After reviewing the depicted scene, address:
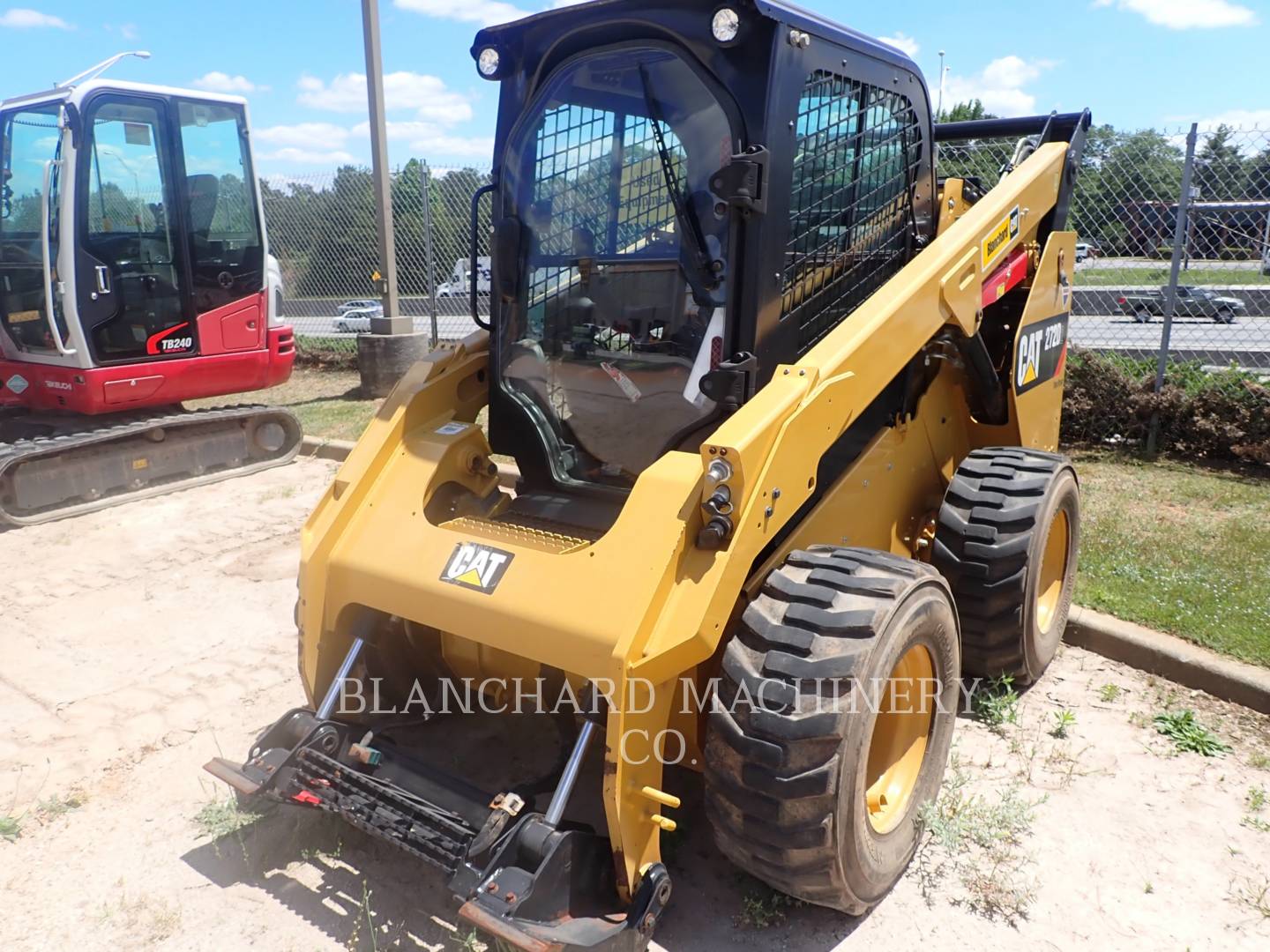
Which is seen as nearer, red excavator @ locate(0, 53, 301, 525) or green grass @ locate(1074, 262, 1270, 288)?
red excavator @ locate(0, 53, 301, 525)

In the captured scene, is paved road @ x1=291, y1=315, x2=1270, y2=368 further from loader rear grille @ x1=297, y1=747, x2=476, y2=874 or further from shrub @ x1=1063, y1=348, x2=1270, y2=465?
loader rear grille @ x1=297, y1=747, x2=476, y2=874

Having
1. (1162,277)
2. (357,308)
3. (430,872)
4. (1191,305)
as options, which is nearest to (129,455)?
(430,872)

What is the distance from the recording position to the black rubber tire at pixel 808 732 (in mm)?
2352

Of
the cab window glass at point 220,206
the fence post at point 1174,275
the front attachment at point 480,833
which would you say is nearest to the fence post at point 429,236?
the cab window glass at point 220,206

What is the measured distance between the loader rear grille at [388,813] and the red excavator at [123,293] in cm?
488

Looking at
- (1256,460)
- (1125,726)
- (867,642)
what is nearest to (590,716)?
(867,642)

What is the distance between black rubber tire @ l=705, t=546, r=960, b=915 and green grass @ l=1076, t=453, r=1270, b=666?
2274 millimetres

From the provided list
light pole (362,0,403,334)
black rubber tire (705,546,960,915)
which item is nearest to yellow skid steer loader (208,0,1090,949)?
black rubber tire (705,546,960,915)

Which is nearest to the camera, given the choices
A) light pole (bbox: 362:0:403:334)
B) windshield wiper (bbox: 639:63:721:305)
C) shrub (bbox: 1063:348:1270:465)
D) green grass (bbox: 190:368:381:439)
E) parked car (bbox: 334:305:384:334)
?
windshield wiper (bbox: 639:63:721:305)

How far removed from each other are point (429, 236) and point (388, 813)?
31.2 ft

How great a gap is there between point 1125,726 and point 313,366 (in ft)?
36.4

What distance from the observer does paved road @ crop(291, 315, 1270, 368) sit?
743cm

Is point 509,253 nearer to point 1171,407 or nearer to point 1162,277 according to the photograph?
point 1171,407

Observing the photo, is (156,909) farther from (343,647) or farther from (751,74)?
(751,74)
